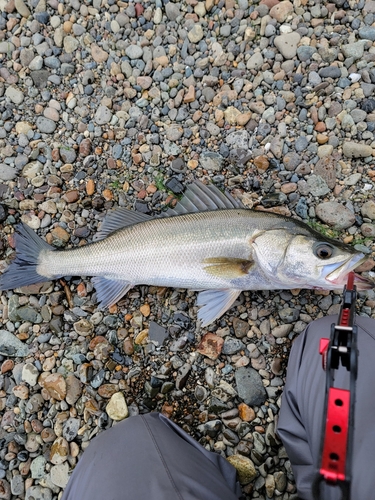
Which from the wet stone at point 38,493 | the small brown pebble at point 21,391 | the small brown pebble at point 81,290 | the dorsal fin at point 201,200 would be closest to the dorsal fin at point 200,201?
the dorsal fin at point 201,200

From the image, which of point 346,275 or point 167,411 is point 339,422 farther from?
point 167,411

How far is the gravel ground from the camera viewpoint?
359cm

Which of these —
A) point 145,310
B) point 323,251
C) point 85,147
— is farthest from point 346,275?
point 85,147

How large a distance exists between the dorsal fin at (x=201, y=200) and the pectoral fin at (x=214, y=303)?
0.81 meters

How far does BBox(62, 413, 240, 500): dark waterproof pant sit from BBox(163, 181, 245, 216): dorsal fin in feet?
6.28

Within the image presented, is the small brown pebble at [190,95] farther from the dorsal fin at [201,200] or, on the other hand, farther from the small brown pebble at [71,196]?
the small brown pebble at [71,196]

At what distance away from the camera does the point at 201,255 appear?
3.42 meters

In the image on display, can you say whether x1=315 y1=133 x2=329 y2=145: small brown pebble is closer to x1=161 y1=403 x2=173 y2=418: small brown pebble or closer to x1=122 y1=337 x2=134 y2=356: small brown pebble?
x1=122 y1=337 x2=134 y2=356: small brown pebble

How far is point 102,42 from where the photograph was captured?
168 inches

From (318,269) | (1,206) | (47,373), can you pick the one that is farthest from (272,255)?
(1,206)

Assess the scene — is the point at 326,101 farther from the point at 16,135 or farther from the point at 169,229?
the point at 16,135

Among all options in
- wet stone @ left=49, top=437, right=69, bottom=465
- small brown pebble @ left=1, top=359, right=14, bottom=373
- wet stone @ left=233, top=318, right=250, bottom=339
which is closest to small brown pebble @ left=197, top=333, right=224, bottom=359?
wet stone @ left=233, top=318, right=250, bottom=339

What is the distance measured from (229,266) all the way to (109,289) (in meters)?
1.23

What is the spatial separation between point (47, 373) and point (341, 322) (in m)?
2.84
